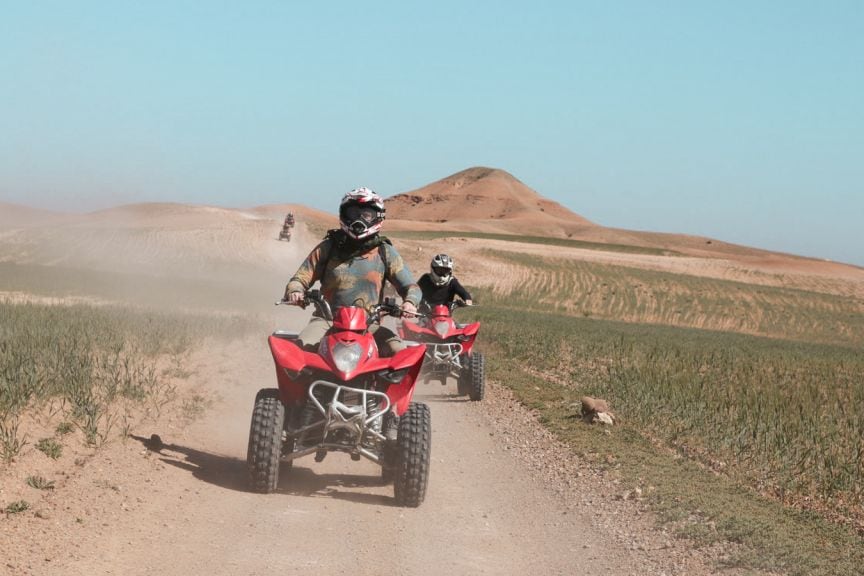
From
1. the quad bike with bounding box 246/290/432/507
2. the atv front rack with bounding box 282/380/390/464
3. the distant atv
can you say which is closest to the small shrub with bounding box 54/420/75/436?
the quad bike with bounding box 246/290/432/507

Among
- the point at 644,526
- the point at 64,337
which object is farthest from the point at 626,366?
the point at 644,526

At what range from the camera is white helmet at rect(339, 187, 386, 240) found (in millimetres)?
9352

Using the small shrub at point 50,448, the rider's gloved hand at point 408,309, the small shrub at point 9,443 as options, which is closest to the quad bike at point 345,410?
the rider's gloved hand at point 408,309

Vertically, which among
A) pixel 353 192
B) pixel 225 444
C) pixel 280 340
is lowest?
pixel 225 444

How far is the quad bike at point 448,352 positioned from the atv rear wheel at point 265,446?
25.0 feet

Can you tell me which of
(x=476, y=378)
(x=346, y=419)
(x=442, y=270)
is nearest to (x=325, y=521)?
(x=346, y=419)

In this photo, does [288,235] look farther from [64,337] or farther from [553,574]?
[553,574]

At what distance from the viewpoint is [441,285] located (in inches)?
662

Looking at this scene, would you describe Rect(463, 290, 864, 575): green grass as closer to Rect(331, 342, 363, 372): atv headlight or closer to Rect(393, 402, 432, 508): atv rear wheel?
Rect(393, 402, 432, 508): atv rear wheel

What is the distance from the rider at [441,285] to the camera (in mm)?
16609

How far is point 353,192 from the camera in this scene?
9.43 meters

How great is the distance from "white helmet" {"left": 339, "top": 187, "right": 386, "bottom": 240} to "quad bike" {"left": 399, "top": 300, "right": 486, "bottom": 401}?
273 inches

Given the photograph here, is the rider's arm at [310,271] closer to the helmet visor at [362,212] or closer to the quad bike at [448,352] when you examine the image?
the helmet visor at [362,212]

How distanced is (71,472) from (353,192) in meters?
3.40
